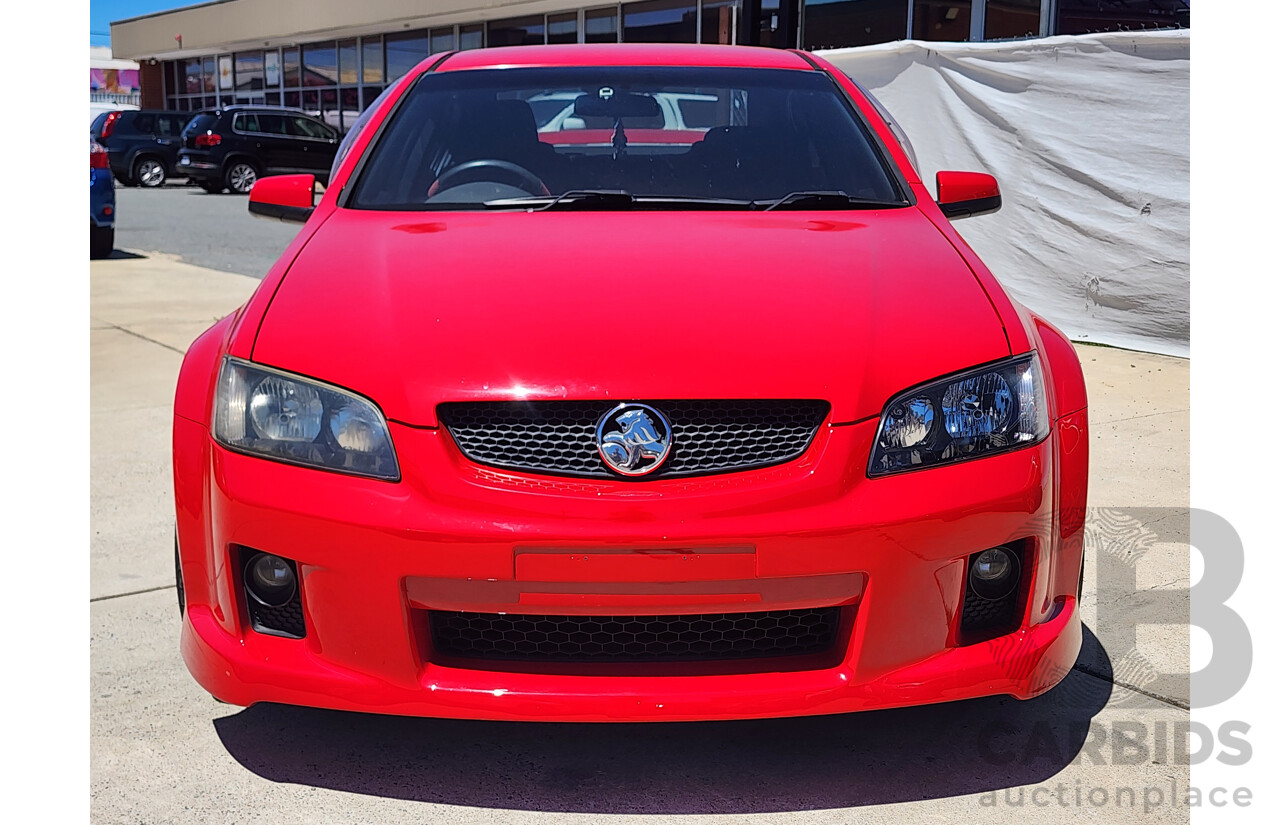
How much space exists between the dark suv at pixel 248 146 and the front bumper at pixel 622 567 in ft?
72.6

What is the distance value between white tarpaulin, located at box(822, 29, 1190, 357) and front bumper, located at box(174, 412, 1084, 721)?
16.8ft

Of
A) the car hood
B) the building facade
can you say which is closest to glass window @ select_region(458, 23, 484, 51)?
the building facade

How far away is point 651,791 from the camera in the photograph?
2.35 meters

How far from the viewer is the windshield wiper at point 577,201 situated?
9.70 ft

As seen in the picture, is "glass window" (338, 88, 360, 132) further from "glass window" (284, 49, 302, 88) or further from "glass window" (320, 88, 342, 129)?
"glass window" (284, 49, 302, 88)

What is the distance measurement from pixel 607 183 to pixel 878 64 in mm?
5737

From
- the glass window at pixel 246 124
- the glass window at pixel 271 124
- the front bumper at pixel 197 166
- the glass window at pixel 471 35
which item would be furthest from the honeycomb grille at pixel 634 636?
the glass window at pixel 471 35

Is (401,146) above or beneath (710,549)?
above

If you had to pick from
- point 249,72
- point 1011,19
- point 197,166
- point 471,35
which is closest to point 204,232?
point 197,166

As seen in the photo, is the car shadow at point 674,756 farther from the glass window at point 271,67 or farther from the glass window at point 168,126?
the glass window at point 271,67

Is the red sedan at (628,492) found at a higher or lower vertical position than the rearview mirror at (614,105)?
lower

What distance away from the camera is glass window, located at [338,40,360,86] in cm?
3002
